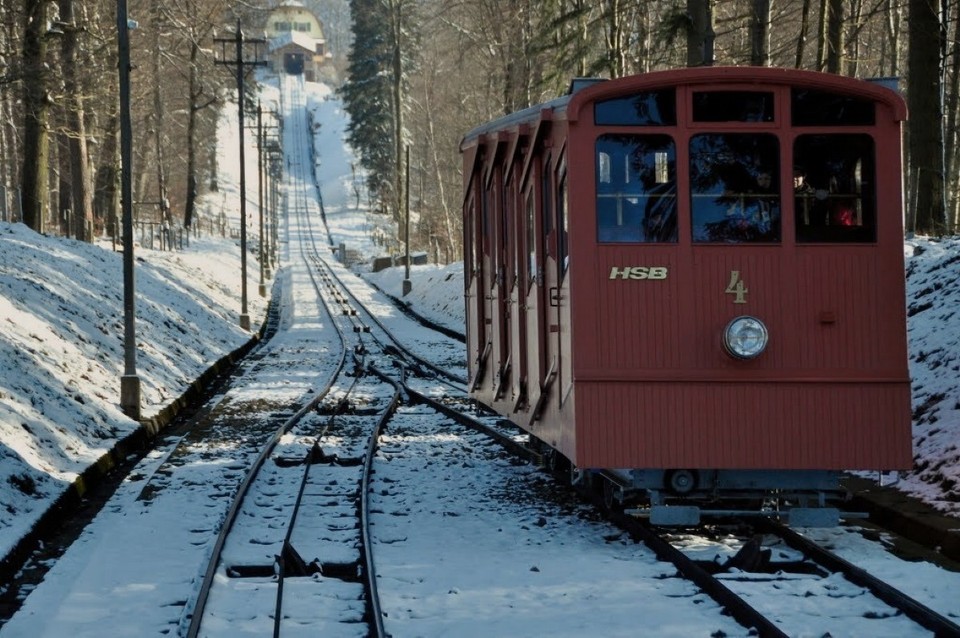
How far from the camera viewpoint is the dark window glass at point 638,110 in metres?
9.65

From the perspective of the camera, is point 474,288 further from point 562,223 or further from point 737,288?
point 737,288

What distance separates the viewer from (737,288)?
947 centimetres

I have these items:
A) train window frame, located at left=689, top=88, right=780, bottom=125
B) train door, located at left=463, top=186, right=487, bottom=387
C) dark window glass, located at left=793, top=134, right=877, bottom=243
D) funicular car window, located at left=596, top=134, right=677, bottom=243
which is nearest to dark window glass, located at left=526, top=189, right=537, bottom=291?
funicular car window, located at left=596, top=134, right=677, bottom=243

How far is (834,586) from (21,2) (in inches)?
1095

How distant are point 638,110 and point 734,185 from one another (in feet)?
2.89

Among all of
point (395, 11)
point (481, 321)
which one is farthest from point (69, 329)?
point (395, 11)

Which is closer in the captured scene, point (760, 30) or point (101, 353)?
point (101, 353)

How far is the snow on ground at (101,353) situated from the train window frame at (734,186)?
2.84 metres

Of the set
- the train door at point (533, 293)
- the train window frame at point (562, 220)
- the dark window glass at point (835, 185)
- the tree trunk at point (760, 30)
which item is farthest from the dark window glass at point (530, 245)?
the tree trunk at point (760, 30)

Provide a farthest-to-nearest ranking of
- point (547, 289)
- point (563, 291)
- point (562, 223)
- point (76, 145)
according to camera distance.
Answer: point (76, 145) → point (547, 289) → point (562, 223) → point (563, 291)

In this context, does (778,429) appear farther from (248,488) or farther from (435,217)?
(435,217)

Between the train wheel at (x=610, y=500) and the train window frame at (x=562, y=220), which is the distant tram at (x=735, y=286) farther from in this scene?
the train wheel at (x=610, y=500)

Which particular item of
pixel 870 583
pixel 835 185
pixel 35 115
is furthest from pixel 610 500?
pixel 35 115

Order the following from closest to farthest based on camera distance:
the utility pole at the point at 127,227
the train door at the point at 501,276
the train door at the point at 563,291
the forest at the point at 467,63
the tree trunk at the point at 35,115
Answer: the train door at the point at 563,291 → the train door at the point at 501,276 → the utility pole at the point at 127,227 → the forest at the point at 467,63 → the tree trunk at the point at 35,115
